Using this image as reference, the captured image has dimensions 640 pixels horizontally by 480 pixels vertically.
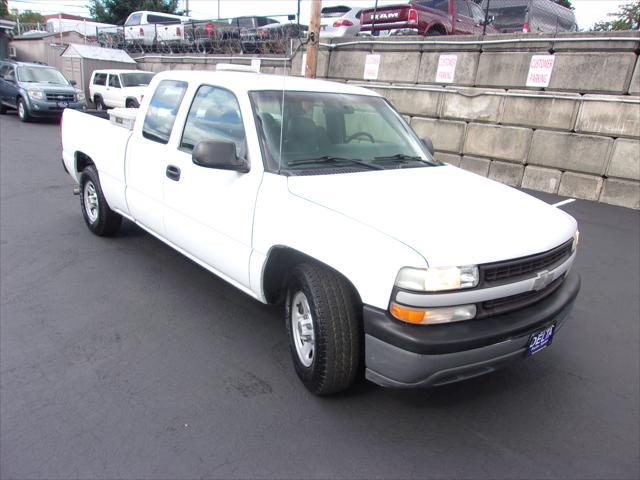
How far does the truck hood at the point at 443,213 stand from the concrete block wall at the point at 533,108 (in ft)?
20.0

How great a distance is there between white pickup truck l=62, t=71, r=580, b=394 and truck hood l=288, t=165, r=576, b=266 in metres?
0.01

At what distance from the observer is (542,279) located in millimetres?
2701

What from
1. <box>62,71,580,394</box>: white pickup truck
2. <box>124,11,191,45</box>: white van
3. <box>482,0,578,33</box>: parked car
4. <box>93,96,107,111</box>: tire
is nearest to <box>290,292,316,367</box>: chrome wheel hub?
<box>62,71,580,394</box>: white pickup truck

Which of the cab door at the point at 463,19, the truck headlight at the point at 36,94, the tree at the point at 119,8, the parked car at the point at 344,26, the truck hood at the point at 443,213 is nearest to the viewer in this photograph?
the truck hood at the point at 443,213

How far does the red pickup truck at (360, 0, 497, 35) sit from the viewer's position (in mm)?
11594

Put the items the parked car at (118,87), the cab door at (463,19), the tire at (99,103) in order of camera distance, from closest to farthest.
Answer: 1. the cab door at (463,19)
2. the parked car at (118,87)
3. the tire at (99,103)

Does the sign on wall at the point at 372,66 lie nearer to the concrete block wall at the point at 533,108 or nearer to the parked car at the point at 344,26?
the concrete block wall at the point at 533,108

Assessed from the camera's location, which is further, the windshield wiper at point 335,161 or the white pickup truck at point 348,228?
the windshield wiper at point 335,161

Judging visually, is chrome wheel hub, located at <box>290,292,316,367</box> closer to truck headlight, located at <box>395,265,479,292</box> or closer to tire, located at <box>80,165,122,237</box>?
truck headlight, located at <box>395,265,479,292</box>

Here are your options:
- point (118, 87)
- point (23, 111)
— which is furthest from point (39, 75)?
point (118, 87)

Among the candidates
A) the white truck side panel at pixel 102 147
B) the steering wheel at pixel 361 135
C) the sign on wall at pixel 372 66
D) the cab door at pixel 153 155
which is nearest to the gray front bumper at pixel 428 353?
the steering wheel at pixel 361 135

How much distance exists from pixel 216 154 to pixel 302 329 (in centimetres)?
121

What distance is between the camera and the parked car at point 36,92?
15.1m

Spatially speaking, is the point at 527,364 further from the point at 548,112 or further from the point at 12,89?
the point at 12,89
